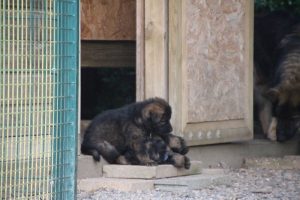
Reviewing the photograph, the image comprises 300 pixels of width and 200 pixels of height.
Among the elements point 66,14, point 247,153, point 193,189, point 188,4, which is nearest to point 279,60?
point 247,153

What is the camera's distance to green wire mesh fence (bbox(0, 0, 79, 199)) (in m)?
7.46

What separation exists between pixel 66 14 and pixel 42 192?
1372mm

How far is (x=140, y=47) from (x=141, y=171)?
1.66 meters

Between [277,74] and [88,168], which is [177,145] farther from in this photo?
[277,74]

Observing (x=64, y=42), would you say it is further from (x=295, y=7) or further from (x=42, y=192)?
(x=295, y=7)

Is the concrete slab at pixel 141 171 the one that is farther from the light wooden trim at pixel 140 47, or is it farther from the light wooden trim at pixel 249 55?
the light wooden trim at pixel 249 55

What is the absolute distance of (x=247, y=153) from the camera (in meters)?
12.4

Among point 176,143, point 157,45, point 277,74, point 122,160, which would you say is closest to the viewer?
point 122,160

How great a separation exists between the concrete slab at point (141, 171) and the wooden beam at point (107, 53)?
2673 mm

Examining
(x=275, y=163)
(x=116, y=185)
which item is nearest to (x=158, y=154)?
(x=116, y=185)

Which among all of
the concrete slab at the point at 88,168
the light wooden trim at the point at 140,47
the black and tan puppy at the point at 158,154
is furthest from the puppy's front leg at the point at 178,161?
the light wooden trim at the point at 140,47

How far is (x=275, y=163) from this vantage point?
12.1 meters

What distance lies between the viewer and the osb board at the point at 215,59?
11.2 m

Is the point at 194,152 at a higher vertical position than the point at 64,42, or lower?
lower
